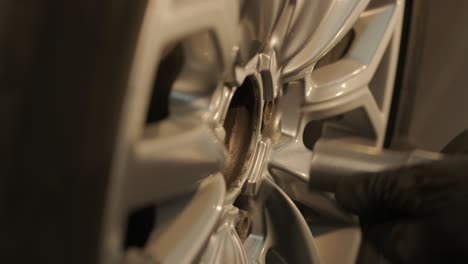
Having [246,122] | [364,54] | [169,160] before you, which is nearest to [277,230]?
[246,122]

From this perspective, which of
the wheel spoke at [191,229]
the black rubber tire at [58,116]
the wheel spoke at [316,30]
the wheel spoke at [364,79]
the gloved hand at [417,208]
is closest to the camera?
the black rubber tire at [58,116]

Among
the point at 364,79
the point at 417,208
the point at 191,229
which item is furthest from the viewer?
the point at 364,79

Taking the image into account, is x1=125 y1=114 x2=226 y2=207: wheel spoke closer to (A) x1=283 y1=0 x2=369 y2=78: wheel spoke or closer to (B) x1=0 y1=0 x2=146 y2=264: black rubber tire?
(B) x1=0 y1=0 x2=146 y2=264: black rubber tire

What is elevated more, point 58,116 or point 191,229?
point 58,116

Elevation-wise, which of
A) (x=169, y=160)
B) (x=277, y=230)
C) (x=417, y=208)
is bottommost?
(x=277, y=230)

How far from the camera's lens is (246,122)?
742 mm

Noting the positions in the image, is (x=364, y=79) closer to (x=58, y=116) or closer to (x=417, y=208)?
(x=417, y=208)

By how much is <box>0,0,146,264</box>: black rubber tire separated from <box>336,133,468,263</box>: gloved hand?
0.34 metres

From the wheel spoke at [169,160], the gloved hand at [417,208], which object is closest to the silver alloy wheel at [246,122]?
the wheel spoke at [169,160]

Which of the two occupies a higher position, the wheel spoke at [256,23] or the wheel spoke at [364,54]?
the wheel spoke at [256,23]

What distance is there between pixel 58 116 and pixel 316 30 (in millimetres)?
490

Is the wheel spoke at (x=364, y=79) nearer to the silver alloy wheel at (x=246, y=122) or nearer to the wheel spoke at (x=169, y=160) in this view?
the silver alloy wheel at (x=246, y=122)

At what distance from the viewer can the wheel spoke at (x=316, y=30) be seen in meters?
0.75

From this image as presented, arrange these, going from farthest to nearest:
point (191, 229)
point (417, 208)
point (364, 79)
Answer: point (364, 79), point (417, 208), point (191, 229)
